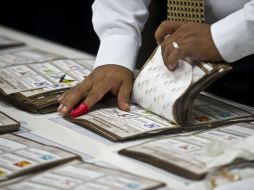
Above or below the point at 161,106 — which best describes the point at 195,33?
above

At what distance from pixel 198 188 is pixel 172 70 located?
1.24 ft

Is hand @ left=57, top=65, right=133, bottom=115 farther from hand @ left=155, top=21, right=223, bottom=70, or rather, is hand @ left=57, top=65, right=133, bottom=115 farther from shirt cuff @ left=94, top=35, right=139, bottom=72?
hand @ left=155, top=21, right=223, bottom=70

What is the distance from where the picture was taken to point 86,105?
1.30 meters

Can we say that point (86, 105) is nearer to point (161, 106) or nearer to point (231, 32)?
point (161, 106)

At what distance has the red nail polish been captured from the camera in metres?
1.28

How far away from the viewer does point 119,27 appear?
1490 millimetres

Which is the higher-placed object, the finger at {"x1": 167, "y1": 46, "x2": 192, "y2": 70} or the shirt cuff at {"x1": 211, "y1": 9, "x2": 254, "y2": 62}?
the shirt cuff at {"x1": 211, "y1": 9, "x2": 254, "y2": 62}

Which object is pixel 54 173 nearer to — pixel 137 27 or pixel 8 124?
pixel 8 124

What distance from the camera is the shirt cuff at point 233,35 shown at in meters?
1.21

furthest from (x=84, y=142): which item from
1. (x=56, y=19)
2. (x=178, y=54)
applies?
(x=56, y=19)

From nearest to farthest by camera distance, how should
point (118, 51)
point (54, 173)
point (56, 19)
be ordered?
1. point (54, 173)
2. point (118, 51)
3. point (56, 19)

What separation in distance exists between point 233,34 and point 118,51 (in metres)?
0.32

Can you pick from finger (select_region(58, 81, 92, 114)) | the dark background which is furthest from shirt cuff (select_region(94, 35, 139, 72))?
the dark background

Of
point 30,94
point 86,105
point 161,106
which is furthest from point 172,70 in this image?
point 30,94
